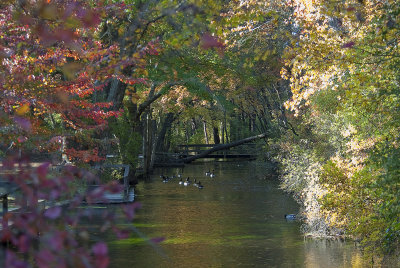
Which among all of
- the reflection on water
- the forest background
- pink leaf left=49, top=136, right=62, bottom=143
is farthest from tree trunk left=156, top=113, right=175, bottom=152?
pink leaf left=49, top=136, right=62, bottom=143

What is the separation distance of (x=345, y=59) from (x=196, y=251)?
580cm

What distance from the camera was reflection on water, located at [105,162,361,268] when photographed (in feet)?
39.1

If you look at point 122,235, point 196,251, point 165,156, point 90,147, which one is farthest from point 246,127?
point 122,235

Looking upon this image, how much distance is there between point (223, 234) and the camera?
14.8 metres

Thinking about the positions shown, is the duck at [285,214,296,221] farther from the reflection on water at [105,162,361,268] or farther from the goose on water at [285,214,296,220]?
the reflection on water at [105,162,361,268]

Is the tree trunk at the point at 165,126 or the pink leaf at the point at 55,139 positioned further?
the tree trunk at the point at 165,126

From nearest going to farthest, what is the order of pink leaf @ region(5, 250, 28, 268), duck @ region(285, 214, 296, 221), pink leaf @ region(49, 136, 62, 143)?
pink leaf @ region(5, 250, 28, 268) → pink leaf @ region(49, 136, 62, 143) → duck @ region(285, 214, 296, 221)

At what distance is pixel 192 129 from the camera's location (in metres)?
64.6

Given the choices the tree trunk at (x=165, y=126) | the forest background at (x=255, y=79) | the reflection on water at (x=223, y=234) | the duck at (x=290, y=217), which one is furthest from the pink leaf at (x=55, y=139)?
the tree trunk at (x=165, y=126)

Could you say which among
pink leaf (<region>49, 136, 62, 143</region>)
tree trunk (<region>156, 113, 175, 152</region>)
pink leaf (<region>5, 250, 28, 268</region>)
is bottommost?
pink leaf (<region>5, 250, 28, 268</region>)

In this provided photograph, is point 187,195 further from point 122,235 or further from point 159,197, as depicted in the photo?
point 122,235

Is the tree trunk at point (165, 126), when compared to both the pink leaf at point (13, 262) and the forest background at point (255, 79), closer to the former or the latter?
the forest background at point (255, 79)

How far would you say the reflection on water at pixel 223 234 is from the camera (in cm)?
1193

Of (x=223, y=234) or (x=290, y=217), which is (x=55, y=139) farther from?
(x=290, y=217)
